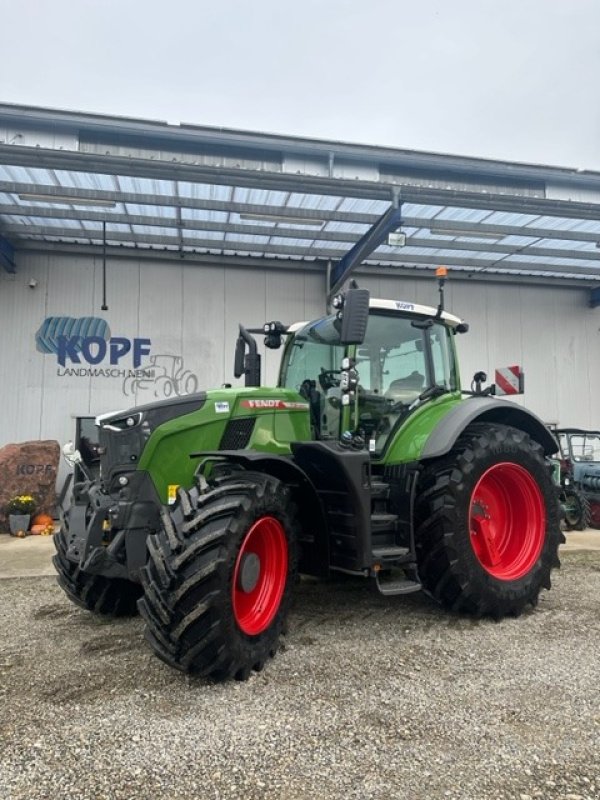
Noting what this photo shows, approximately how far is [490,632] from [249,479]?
209 centimetres

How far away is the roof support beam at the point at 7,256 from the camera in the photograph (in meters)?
10.1

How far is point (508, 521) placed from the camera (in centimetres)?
488

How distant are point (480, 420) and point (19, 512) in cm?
773

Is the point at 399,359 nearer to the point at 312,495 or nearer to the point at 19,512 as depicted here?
the point at 312,495

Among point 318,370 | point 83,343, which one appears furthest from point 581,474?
point 83,343

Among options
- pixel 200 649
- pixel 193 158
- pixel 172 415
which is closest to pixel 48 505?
pixel 193 158

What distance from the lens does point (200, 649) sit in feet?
9.66

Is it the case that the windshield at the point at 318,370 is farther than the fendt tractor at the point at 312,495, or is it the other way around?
the windshield at the point at 318,370

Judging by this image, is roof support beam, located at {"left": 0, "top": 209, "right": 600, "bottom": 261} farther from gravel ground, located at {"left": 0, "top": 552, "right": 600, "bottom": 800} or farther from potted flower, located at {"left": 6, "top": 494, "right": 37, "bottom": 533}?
gravel ground, located at {"left": 0, "top": 552, "right": 600, "bottom": 800}

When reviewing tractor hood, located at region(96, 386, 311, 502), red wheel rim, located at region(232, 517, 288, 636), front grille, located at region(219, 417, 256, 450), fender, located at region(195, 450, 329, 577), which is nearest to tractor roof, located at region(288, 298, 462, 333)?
tractor hood, located at region(96, 386, 311, 502)

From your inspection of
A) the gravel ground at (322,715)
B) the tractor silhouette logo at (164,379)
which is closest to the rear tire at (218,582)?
the gravel ground at (322,715)

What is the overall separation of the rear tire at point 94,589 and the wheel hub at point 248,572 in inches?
51.9

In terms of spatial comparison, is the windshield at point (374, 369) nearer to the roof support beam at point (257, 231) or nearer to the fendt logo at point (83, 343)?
the roof support beam at point (257, 231)

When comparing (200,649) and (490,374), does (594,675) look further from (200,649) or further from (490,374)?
(490,374)
